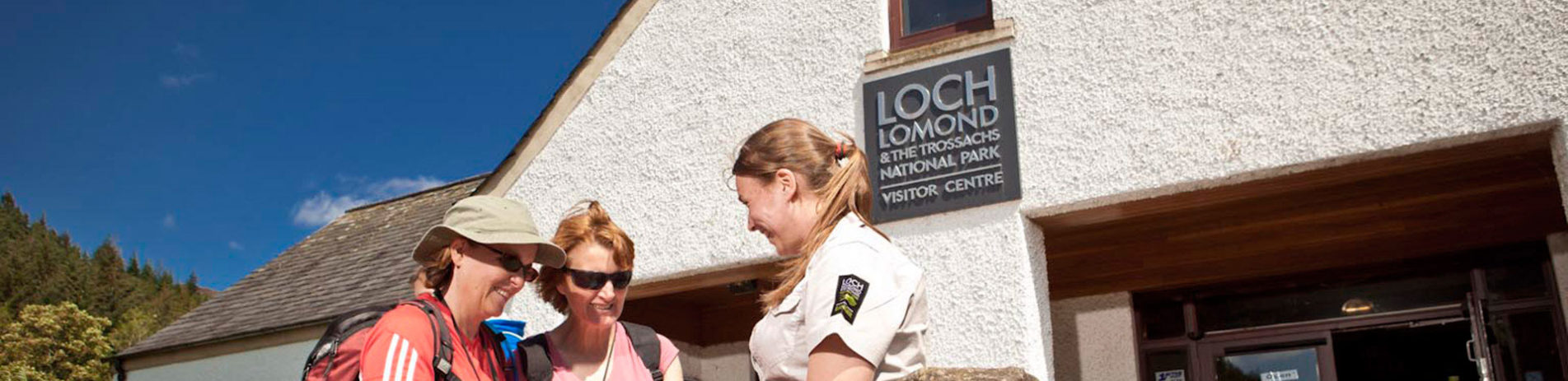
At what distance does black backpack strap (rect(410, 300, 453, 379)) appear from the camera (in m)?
2.92

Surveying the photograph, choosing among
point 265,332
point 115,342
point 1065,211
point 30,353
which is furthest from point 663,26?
point 115,342

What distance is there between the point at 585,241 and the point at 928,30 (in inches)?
137

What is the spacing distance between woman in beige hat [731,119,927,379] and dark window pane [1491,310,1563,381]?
7.13m

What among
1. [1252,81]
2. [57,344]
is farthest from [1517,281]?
[57,344]

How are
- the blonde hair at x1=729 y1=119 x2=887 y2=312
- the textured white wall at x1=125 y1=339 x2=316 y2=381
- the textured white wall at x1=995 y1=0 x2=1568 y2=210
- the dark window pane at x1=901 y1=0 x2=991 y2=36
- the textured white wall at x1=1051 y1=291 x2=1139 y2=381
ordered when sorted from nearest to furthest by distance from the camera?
1. the blonde hair at x1=729 y1=119 x2=887 y2=312
2. the textured white wall at x1=995 y1=0 x2=1568 y2=210
3. the dark window pane at x1=901 y1=0 x2=991 y2=36
4. the textured white wall at x1=1051 y1=291 x2=1139 y2=381
5. the textured white wall at x1=125 y1=339 x2=316 y2=381

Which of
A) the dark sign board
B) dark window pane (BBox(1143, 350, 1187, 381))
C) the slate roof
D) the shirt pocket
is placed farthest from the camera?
the slate roof

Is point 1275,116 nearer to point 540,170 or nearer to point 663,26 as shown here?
point 663,26

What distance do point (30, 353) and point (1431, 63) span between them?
54009 millimetres

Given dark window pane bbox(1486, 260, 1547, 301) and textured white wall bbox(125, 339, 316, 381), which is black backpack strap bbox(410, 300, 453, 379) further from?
textured white wall bbox(125, 339, 316, 381)

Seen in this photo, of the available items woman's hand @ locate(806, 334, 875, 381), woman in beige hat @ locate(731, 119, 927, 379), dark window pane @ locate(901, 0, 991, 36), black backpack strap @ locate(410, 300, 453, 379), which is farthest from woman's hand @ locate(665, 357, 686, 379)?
dark window pane @ locate(901, 0, 991, 36)

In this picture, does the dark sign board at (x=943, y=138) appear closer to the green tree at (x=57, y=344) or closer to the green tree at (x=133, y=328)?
the green tree at (x=57, y=344)

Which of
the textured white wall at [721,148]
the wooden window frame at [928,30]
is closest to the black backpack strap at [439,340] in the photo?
the textured white wall at [721,148]

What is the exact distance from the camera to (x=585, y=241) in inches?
168

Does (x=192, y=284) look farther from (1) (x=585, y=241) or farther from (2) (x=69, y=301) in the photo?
(1) (x=585, y=241)
